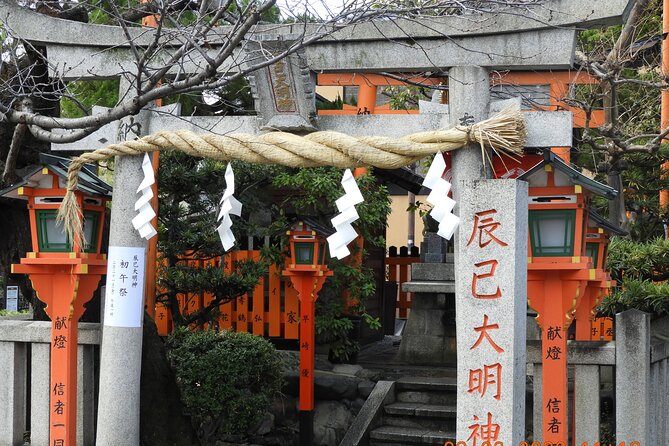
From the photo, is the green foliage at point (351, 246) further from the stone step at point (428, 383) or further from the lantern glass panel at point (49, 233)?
the lantern glass panel at point (49, 233)

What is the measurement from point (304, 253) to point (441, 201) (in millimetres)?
5023

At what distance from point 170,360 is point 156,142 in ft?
9.79

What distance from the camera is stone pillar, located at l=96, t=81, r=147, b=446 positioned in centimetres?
723

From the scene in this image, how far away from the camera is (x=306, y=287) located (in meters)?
10.8

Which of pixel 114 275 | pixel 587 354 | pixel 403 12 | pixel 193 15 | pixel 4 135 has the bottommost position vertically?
pixel 587 354

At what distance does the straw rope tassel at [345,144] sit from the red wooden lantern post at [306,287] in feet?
13.0

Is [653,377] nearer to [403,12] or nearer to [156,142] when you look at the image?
[403,12]

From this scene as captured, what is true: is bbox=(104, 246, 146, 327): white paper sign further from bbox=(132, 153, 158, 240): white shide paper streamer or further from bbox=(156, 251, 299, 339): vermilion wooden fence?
bbox=(156, 251, 299, 339): vermilion wooden fence

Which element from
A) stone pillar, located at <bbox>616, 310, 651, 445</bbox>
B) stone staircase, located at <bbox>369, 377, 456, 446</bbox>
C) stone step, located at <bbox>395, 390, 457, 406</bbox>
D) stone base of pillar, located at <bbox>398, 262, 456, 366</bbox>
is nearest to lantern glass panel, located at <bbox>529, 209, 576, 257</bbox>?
stone pillar, located at <bbox>616, 310, 651, 445</bbox>

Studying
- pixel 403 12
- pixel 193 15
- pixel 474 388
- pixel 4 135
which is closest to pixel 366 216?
pixel 193 15

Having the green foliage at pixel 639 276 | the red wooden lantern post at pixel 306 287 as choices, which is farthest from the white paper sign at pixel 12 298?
the green foliage at pixel 639 276

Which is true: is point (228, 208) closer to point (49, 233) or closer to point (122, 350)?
point (122, 350)

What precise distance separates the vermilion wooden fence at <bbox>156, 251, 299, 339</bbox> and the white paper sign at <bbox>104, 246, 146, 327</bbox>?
4.94 meters

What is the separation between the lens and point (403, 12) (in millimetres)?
6273
